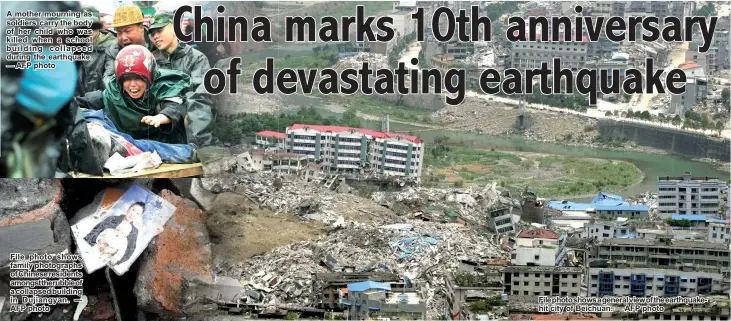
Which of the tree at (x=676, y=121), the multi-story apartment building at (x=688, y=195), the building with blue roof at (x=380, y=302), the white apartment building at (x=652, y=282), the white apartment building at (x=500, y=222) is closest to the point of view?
the building with blue roof at (x=380, y=302)

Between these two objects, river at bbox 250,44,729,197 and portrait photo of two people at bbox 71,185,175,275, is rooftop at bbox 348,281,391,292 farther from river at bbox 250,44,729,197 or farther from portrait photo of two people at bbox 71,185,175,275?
portrait photo of two people at bbox 71,185,175,275

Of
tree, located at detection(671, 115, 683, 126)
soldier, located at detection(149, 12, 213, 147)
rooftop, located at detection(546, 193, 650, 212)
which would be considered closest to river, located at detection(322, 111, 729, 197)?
rooftop, located at detection(546, 193, 650, 212)

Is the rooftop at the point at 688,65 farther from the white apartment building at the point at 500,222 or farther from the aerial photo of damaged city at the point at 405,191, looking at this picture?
the white apartment building at the point at 500,222

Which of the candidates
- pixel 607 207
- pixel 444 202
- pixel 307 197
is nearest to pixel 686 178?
pixel 607 207

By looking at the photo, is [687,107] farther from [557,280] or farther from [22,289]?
[22,289]

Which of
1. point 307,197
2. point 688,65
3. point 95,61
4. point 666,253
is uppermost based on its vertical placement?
point 95,61

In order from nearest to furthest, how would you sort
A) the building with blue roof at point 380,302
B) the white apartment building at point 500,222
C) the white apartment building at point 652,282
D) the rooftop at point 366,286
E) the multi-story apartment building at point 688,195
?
1. the building with blue roof at point 380,302
2. the rooftop at point 366,286
3. the white apartment building at point 652,282
4. the multi-story apartment building at point 688,195
5. the white apartment building at point 500,222

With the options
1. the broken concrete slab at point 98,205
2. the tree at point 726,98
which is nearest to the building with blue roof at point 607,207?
the tree at point 726,98

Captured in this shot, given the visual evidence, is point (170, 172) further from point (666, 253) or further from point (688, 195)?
point (688, 195)
